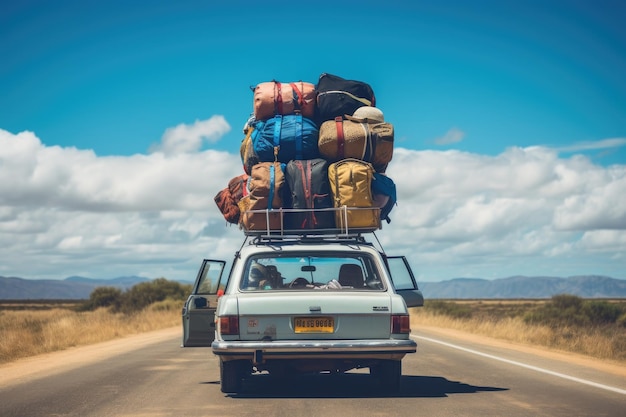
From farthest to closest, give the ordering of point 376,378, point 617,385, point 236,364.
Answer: point 617,385 < point 376,378 < point 236,364

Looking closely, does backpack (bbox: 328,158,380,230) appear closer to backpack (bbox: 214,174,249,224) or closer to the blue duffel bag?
the blue duffel bag

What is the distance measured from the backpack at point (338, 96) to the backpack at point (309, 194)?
1241 mm

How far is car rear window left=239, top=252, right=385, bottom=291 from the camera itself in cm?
1004

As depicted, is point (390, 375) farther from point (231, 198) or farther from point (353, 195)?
point (231, 198)

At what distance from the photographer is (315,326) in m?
9.41

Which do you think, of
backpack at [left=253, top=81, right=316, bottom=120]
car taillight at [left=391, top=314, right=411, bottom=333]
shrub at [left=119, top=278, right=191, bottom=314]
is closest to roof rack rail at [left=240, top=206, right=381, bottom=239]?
car taillight at [left=391, top=314, right=411, bottom=333]

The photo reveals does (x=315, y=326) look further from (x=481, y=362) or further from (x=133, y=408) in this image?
(x=481, y=362)

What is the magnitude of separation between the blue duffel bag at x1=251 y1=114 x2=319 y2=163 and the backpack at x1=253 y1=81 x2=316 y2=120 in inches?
13.7

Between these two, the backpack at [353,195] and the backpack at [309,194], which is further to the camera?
the backpack at [309,194]

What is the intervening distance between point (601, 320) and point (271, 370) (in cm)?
4776

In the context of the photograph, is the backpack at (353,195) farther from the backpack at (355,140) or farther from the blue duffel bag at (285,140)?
the blue duffel bag at (285,140)

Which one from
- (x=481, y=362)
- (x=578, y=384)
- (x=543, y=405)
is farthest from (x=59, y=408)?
(x=481, y=362)

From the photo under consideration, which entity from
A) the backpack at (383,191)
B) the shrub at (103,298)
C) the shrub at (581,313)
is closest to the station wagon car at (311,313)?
the backpack at (383,191)

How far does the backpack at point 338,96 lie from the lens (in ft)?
39.5
